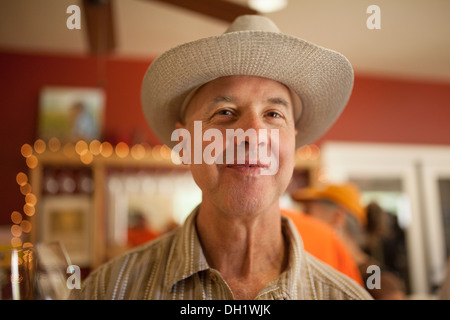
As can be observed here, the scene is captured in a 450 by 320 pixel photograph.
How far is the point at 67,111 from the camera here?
2828 mm

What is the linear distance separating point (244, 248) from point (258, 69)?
1.04 ft

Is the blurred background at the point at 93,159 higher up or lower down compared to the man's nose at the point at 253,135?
higher up

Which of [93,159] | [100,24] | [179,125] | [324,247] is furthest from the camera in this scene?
[93,159]

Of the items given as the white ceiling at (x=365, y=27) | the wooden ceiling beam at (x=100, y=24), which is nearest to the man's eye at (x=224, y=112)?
the white ceiling at (x=365, y=27)

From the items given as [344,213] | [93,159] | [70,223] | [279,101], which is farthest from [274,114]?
[70,223]

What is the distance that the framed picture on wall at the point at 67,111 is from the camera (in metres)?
2.69

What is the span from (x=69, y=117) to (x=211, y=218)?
250cm

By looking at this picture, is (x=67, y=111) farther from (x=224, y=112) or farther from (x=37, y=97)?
(x=224, y=112)

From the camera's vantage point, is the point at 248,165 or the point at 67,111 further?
the point at 67,111

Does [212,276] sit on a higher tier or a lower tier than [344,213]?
lower

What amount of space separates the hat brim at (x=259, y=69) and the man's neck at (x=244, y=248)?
0.20 m

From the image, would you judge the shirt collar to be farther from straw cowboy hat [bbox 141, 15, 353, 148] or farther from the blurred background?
the blurred background

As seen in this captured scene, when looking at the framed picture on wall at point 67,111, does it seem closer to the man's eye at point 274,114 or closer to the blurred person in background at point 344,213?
the blurred person in background at point 344,213
